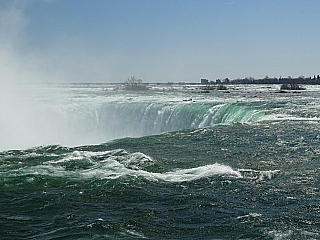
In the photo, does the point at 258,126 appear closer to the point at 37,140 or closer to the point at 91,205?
the point at 91,205

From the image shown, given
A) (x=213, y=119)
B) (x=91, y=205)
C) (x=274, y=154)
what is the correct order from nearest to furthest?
(x=91, y=205)
(x=274, y=154)
(x=213, y=119)

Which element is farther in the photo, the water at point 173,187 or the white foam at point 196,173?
the white foam at point 196,173

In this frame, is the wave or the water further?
the wave

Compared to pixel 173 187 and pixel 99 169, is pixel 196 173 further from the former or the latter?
pixel 99 169

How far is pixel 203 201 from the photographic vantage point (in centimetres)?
889

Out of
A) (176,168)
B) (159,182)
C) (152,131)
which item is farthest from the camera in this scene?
(152,131)

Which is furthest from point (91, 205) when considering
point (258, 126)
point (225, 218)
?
point (258, 126)

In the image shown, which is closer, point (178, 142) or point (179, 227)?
point (179, 227)

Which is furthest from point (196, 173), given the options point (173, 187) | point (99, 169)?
point (99, 169)

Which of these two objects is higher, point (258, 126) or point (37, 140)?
point (258, 126)

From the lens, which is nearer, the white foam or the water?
the water

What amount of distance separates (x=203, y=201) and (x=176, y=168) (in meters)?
3.22

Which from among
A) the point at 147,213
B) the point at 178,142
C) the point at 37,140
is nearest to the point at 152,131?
the point at 37,140

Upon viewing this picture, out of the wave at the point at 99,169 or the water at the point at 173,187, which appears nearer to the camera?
the water at the point at 173,187
